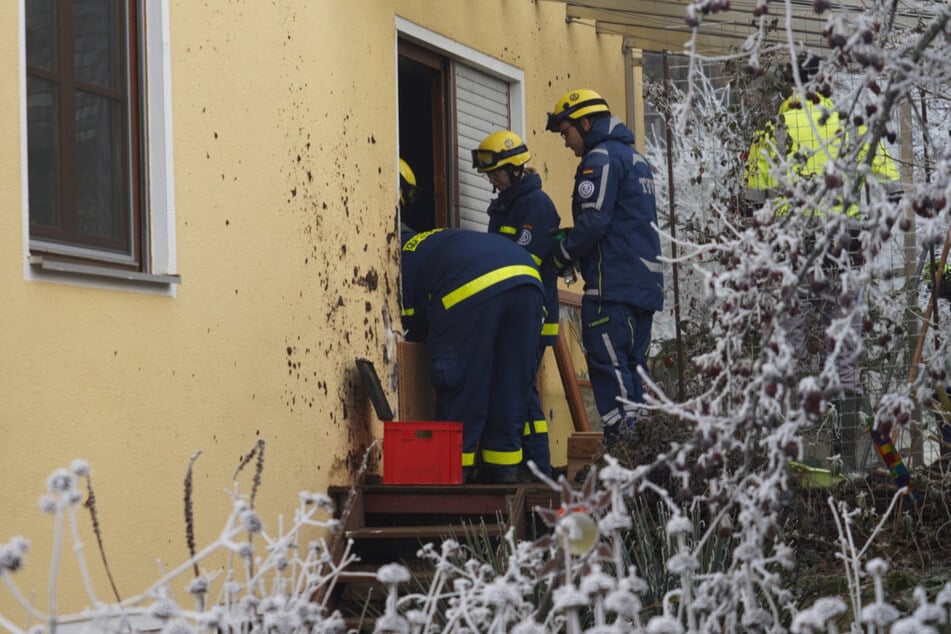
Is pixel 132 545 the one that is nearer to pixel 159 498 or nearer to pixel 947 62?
pixel 159 498

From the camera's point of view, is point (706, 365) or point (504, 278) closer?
point (706, 365)

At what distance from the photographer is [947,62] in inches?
131

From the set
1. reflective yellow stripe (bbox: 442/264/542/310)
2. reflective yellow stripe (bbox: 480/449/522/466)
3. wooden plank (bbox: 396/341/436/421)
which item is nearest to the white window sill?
reflective yellow stripe (bbox: 442/264/542/310)

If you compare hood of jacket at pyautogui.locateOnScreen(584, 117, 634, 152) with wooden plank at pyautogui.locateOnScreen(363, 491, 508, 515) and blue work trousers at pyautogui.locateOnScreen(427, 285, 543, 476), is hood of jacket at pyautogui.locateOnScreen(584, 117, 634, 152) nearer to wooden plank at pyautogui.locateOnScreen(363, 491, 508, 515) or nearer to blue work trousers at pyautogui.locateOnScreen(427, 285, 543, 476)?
blue work trousers at pyautogui.locateOnScreen(427, 285, 543, 476)

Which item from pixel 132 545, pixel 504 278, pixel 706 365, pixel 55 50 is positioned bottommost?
pixel 132 545

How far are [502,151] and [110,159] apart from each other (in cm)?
313

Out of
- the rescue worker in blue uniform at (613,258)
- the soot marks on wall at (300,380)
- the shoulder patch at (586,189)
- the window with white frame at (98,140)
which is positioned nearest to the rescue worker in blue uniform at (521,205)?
the rescue worker in blue uniform at (613,258)

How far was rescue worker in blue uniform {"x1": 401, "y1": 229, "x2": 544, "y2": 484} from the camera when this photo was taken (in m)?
8.00

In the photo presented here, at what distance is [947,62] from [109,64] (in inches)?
154

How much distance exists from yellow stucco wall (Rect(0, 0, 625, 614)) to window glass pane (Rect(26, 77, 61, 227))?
21cm

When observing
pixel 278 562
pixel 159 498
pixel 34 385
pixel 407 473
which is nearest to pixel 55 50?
pixel 34 385

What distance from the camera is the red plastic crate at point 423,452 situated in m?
7.59

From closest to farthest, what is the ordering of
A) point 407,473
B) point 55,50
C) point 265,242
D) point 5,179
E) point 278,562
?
point 278,562 < point 5,179 < point 55,50 < point 265,242 < point 407,473

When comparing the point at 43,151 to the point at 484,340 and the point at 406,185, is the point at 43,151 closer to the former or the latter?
the point at 484,340
